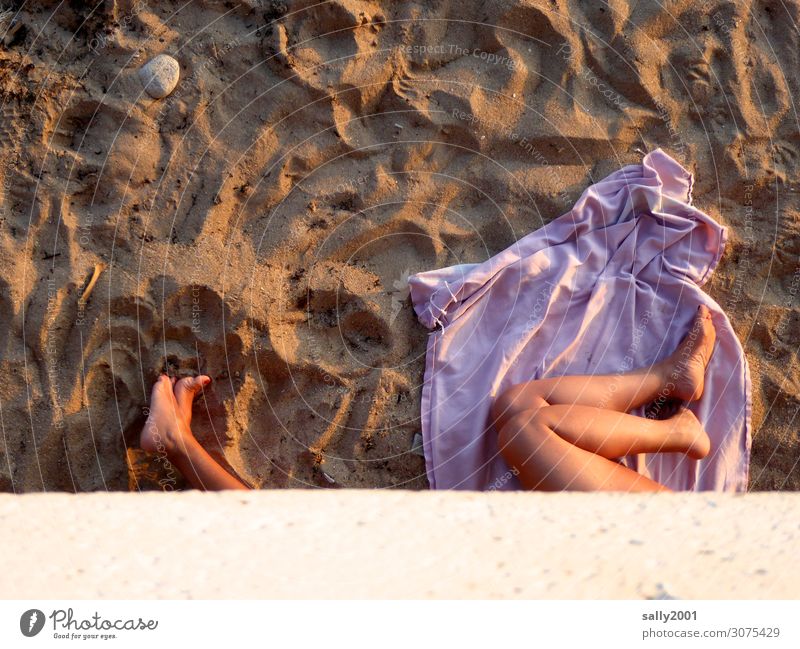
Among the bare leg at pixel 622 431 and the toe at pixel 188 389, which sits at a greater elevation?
the toe at pixel 188 389

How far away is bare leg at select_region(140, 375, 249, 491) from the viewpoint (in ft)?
6.03

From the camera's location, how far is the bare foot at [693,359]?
6.30ft

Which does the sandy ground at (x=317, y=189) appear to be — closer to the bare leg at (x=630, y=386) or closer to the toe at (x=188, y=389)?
the toe at (x=188, y=389)

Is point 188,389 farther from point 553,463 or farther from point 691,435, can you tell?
point 691,435

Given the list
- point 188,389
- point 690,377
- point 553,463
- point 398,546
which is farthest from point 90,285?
point 690,377

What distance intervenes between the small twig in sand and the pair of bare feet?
1.30 m

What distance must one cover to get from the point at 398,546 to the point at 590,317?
3.77 feet

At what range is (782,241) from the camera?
2098mm

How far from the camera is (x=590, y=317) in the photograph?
200cm

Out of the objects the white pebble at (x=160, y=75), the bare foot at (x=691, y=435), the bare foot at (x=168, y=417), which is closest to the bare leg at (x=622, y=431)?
the bare foot at (x=691, y=435)

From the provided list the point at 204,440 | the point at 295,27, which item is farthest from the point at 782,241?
the point at 204,440

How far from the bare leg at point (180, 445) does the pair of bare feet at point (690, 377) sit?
984mm

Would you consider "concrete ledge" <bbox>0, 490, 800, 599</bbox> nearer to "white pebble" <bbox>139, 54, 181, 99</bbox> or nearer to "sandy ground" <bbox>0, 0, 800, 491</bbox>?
"sandy ground" <bbox>0, 0, 800, 491</bbox>

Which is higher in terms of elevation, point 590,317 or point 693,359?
point 590,317
